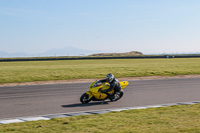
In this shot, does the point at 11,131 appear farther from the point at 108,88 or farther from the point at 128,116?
the point at 108,88

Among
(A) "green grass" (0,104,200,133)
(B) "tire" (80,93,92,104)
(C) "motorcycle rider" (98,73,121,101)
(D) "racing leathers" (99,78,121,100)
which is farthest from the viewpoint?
(D) "racing leathers" (99,78,121,100)

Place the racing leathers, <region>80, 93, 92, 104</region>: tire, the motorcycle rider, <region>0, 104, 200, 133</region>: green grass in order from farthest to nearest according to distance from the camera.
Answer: the racing leathers
the motorcycle rider
<region>80, 93, 92, 104</region>: tire
<region>0, 104, 200, 133</region>: green grass

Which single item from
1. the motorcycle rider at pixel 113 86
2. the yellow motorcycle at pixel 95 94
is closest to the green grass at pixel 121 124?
the yellow motorcycle at pixel 95 94

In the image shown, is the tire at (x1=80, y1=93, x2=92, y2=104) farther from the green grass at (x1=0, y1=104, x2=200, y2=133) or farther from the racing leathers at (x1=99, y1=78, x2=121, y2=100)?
the green grass at (x1=0, y1=104, x2=200, y2=133)

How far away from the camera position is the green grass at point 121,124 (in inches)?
288

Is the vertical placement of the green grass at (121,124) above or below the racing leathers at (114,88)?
below

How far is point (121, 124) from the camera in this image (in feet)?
26.3

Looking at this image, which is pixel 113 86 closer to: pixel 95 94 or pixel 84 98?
pixel 95 94

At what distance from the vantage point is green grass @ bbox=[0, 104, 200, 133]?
7.30 metres

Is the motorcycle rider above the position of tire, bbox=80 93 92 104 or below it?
above

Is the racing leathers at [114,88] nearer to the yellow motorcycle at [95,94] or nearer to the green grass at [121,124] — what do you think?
the yellow motorcycle at [95,94]

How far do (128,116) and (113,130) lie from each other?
215 cm

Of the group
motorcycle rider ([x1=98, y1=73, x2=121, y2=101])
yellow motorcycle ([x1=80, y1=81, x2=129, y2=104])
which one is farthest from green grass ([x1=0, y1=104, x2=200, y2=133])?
motorcycle rider ([x1=98, y1=73, x2=121, y2=101])

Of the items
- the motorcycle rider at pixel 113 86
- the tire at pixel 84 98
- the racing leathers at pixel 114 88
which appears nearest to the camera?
the tire at pixel 84 98
